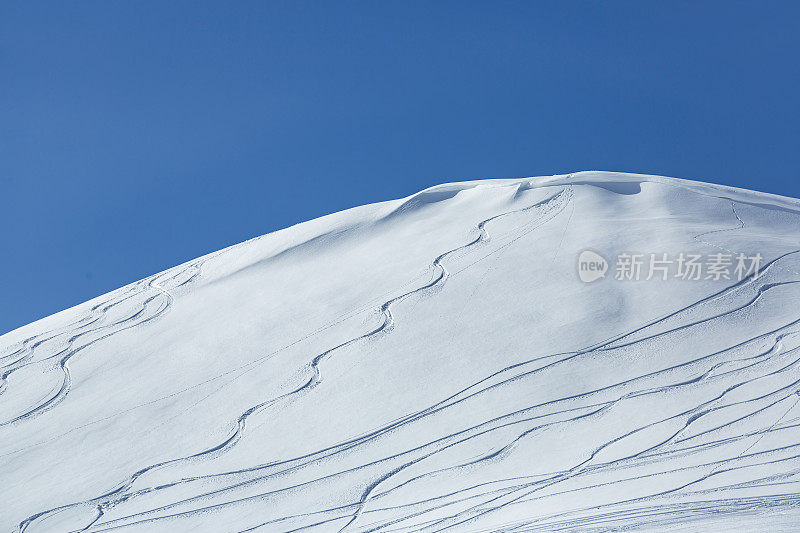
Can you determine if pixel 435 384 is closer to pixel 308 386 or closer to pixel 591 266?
pixel 308 386

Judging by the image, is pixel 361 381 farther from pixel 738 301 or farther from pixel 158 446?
pixel 738 301

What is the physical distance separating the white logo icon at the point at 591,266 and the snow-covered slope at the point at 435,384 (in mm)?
88

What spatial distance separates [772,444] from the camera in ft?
18.4

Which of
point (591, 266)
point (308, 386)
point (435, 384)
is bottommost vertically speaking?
point (435, 384)

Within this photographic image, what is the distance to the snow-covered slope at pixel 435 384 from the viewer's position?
554cm

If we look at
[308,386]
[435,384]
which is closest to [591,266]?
[435,384]

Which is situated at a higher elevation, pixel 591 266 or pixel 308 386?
pixel 591 266

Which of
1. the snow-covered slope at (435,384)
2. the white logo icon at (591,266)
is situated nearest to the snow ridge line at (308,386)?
the snow-covered slope at (435,384)

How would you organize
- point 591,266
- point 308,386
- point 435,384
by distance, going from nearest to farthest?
point 435,384 < point 308,386 < point 591,266

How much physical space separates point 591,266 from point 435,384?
7.56 ft

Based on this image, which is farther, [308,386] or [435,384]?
[308,386]

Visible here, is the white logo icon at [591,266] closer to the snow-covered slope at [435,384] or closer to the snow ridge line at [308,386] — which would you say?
the snow-covered slope at [435,384]

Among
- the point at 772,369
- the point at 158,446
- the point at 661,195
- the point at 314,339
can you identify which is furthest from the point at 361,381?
the point at 661,195

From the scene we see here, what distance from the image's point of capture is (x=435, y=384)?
693cm
